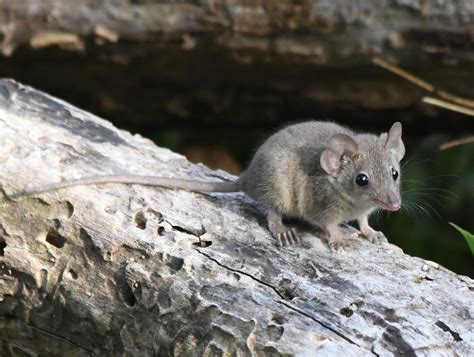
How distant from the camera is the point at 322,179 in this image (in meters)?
5.23

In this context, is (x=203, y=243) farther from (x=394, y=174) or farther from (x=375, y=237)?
(x=394, y=174)

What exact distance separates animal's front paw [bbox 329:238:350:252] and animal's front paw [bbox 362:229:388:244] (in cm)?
20

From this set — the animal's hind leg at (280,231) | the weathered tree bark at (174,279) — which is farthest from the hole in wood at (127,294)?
the animal's hind leg at (280,231)

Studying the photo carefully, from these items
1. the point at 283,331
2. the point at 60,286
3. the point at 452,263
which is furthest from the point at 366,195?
the point at 452,263

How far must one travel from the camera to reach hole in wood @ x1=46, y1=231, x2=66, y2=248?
15.6ft

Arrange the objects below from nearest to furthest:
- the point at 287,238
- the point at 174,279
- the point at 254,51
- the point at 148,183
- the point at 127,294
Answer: the point at 174,279 → the point at 127,294 → the point at 287,238 → the point at 148,183 → the point at 254,51

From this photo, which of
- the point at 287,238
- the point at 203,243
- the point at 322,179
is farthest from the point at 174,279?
the point at 322,179

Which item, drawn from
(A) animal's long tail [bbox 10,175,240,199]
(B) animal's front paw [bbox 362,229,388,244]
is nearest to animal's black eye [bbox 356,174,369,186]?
(B) animal's front paw [bbox 362,229,388,244]

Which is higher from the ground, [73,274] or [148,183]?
[148,183]

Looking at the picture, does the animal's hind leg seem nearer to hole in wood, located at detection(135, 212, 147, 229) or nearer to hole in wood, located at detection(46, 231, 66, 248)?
hole in wood, located at detection(135, 212, 147, 229)

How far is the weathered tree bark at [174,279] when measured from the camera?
13.5 feet

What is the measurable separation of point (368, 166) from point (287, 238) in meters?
0.73

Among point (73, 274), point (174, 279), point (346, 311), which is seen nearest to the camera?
point (346, 311)

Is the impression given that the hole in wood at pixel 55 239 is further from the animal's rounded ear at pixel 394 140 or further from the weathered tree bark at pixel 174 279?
the animal's rounded ear at pixel 394 140
